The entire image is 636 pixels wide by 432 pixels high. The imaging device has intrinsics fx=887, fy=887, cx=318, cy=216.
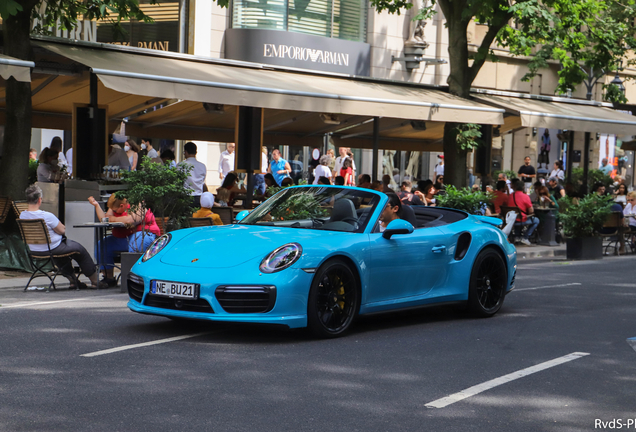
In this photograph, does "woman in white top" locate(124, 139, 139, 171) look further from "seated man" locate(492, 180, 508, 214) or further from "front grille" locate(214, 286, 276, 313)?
"front grille" locate(214, 286, 276, 313)

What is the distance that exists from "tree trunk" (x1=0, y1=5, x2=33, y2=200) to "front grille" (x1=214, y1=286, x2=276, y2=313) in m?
6.89

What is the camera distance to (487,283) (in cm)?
919

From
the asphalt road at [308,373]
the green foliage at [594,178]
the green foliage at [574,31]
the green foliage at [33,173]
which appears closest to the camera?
the asphalt road at [308,373]

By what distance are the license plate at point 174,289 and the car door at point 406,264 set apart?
163 centimetres

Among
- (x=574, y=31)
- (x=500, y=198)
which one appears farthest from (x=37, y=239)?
(x=574, y=31)

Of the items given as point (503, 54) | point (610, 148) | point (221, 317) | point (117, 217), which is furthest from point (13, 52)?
point (610, 148)

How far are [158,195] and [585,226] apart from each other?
33.0 feet

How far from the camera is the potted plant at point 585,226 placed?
17781 mm

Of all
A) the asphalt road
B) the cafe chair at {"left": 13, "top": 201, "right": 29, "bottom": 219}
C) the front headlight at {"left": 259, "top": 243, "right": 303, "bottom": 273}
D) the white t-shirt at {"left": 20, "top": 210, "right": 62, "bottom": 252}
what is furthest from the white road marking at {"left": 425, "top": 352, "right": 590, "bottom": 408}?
the cafe chair at {"left": 13, "top": 201, "right": 29, "bottom": 219}

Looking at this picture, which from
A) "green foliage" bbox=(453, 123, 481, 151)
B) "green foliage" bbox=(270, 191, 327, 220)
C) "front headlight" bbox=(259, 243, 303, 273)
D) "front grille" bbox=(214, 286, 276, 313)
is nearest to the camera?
"front grille" bbox=(214, 286, 276, 313)

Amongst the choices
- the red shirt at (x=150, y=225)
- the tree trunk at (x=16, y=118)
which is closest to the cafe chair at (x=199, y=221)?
the red shirt at (x=150, y=225)

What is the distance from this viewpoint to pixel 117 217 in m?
11.1

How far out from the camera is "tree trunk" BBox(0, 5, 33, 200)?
41.1 ft

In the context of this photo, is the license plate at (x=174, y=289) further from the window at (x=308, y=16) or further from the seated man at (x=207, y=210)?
the window at (x=308, y=16)
